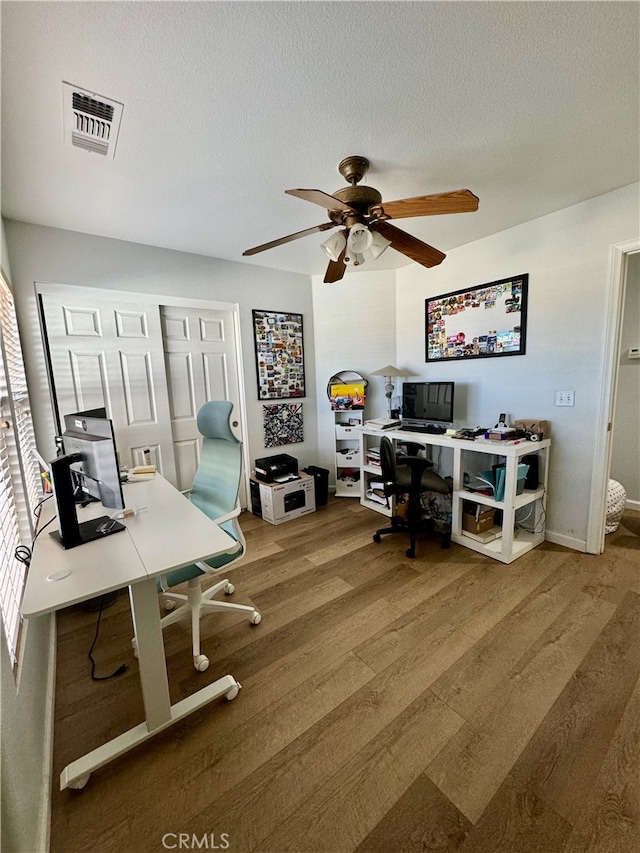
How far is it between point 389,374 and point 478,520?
158cm

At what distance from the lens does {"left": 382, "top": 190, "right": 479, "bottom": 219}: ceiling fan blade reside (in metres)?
1.47

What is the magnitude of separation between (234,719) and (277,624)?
1.73ft

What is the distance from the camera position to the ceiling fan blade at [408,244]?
5.82 feet

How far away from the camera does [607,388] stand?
2.27 metres

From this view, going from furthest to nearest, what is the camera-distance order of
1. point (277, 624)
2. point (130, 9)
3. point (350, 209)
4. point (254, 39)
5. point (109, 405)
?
1. point (109, 405)
2. point (277, 624)
3. point (350, 209)
4. point (254, 39)
5. point (130, 9)

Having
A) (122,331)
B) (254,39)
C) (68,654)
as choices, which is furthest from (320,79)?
(68,654)

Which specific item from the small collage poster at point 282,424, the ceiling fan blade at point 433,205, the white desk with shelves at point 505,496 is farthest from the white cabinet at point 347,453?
the ceiling fan blade at point 433,205

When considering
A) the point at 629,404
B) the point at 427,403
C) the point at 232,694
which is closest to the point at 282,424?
the point at 427,403

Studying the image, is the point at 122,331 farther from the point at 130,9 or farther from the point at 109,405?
the point at 130,9

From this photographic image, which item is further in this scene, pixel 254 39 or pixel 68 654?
pixel 68 654

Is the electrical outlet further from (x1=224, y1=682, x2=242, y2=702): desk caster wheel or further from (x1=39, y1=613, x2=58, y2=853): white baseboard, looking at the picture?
(x1=39, y1=613, x2=58, y2=853): white baseboard

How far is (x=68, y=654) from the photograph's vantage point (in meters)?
1.72

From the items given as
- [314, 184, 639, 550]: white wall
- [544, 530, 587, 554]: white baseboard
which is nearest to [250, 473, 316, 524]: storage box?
[314, 184, 639, 550]: white wall

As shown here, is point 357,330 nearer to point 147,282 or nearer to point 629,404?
point 147,282
